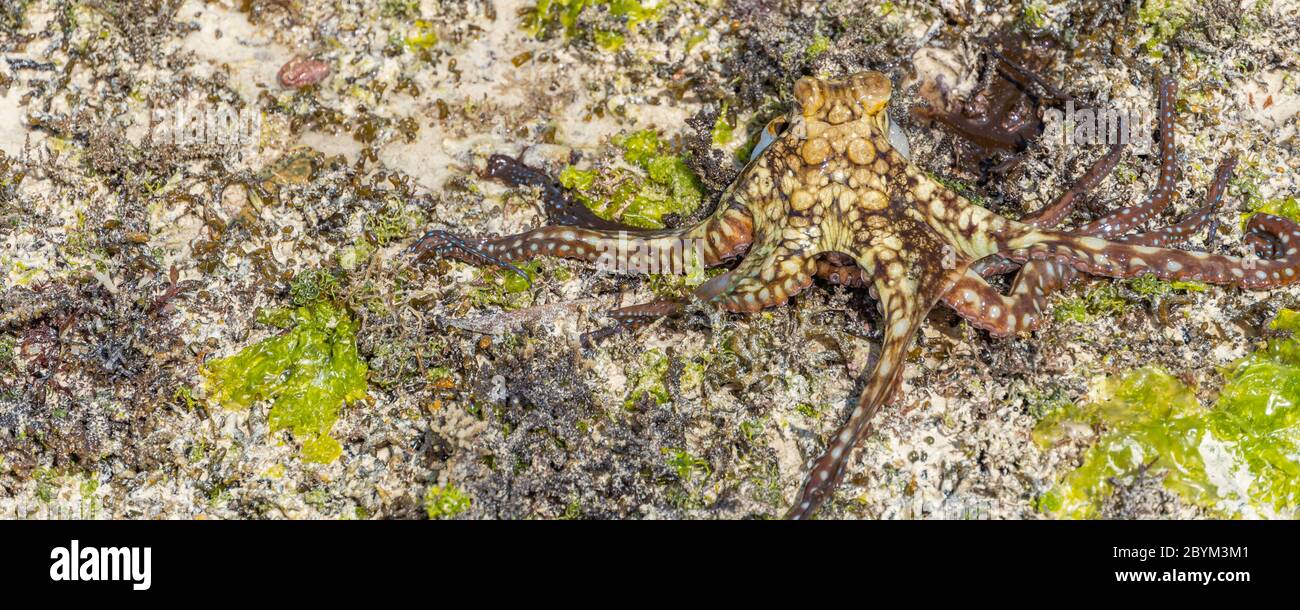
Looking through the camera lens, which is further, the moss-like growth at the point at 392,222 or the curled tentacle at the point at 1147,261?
the moss-like growth at the point at 392,222

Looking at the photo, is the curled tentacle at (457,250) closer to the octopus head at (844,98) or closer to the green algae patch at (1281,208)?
the octopus head at (844,98)

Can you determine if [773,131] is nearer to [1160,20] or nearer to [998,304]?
[998,304]

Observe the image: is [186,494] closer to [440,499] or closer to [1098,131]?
[440,499]

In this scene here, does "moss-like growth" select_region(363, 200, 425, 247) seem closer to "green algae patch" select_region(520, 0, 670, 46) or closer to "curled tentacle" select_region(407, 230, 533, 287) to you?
"curled tentacle" select_region(407, 230, 533, 287)

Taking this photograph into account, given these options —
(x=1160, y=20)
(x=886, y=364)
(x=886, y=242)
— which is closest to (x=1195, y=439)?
(x=886, y=364)

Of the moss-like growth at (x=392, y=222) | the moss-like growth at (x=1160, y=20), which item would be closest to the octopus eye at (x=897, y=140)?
the moss-like growth at (x=1160, y=20)

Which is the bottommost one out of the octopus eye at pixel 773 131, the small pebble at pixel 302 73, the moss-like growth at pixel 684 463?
the moss-like growth at pixel 684 463

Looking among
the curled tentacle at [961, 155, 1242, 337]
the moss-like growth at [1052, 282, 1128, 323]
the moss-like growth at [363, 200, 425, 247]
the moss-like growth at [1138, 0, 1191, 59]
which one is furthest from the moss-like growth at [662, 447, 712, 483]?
the moss-like growth at [1138, 0, 1191, 59]
